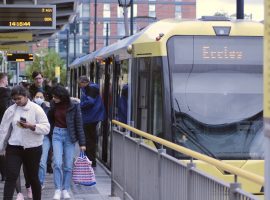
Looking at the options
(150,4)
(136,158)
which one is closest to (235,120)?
(136,158)

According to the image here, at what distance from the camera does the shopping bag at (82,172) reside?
10.1m

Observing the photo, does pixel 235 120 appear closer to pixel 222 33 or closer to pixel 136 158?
pixel 222 33

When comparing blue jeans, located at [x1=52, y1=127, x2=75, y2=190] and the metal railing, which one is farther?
blue jeans, located at [x1=52, y1=127, x2=75, y2=190]

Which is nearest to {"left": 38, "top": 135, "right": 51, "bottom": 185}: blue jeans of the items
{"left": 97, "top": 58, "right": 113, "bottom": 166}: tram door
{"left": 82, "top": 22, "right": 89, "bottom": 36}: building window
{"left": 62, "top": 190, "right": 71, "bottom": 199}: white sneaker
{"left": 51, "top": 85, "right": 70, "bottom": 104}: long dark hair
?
{"left": 62, "top": 190, "right": 71, "bottom": 199}: white sneaker

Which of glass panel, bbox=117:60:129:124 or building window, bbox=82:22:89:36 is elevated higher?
building window, bbox=82:22:89:36

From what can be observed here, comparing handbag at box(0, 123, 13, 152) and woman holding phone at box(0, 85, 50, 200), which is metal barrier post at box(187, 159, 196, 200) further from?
handbag at box(0, 123, 13, 152)

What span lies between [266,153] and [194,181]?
2416 millimetres

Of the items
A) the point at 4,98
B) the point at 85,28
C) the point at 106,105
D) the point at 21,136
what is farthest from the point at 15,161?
the point at 85,28

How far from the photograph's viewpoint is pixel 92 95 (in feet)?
44.8

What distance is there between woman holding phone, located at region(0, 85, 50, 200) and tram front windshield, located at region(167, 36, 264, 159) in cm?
234

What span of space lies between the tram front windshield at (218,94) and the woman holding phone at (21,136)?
7.66 ft

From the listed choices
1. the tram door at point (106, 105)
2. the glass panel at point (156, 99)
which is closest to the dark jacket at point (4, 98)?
the glass panel at point (156, 99)

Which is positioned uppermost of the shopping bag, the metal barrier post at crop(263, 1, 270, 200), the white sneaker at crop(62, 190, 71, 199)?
the metal barrier post at crop(263, 1, 270, 200)

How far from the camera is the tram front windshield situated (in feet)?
32.4
